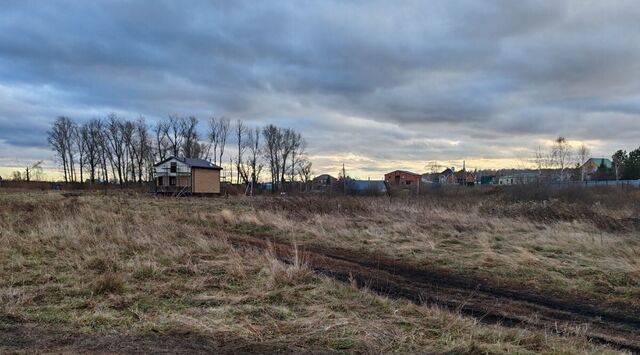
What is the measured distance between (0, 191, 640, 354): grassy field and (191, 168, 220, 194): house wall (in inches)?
1542

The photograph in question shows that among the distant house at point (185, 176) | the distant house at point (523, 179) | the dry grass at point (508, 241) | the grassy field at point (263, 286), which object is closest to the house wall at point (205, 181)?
the distant house at point (185, 176)

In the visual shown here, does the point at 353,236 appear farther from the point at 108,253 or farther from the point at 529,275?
the point at 108,253

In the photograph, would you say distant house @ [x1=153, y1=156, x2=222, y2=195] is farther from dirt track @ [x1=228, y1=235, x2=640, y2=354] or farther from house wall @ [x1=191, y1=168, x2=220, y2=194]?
dirt track @ [x1=228, y1=235, x2=640, y2=354]

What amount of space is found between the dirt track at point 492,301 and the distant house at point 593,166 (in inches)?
3159

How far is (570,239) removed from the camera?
1263 centimetres

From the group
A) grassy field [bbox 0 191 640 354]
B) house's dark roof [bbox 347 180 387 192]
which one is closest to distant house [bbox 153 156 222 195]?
house's dark roof [bbox 347 180 387 192]

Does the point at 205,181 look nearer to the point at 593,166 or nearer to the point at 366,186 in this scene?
the point at 366,186

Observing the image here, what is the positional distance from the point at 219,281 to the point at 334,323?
9.77 feet

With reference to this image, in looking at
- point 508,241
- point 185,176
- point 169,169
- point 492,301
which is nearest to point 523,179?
point 185,176

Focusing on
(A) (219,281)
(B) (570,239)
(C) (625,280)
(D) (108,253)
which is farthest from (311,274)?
(B) (570,239)

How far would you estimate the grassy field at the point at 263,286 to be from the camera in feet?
15.7

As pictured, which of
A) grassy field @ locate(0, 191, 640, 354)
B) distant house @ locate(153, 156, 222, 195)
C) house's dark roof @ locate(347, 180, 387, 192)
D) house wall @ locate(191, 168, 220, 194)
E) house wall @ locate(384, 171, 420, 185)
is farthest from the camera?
house wall @ locate(384, 171, 420, 185)

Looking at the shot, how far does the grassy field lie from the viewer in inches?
188

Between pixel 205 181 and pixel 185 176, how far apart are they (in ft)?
8.92
